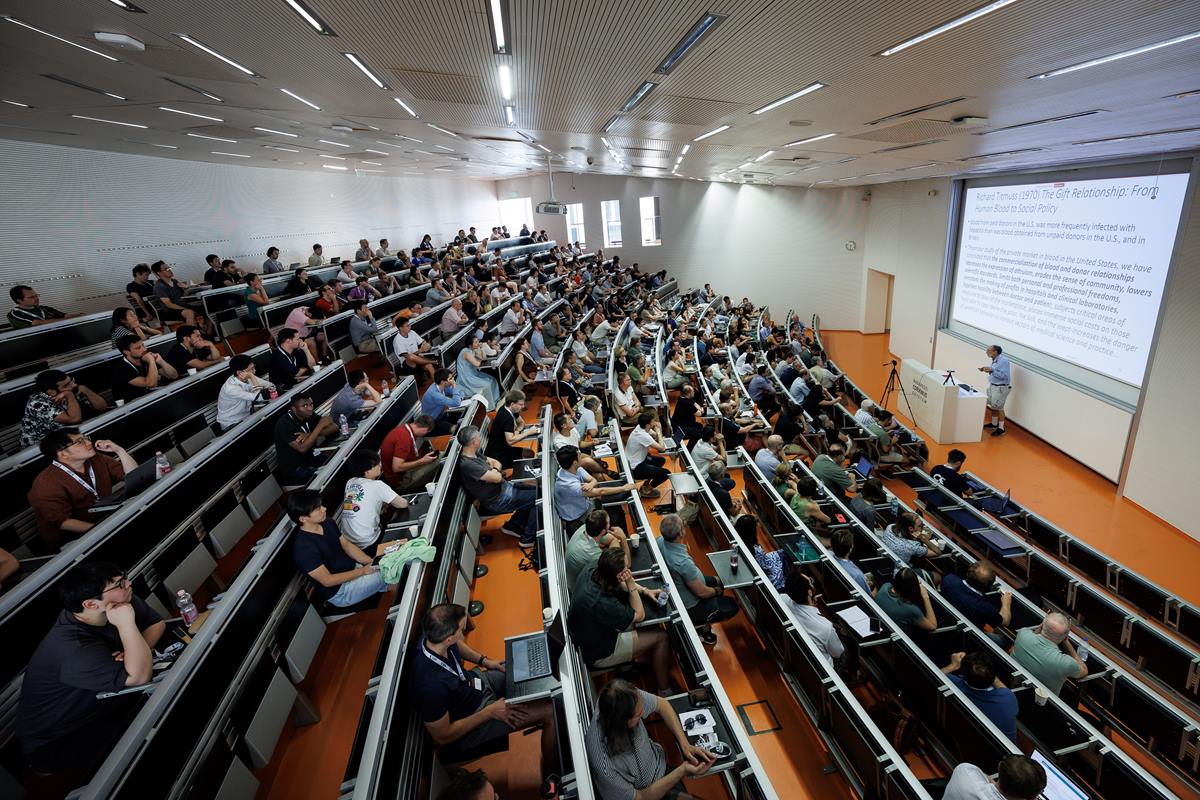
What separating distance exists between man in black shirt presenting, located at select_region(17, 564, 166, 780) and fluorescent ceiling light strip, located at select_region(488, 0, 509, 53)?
3.36 meters

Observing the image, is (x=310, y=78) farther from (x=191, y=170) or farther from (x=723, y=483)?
(x=191, y=170)

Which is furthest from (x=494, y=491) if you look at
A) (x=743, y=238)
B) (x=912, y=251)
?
(x=743, y=238)

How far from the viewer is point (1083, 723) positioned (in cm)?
313

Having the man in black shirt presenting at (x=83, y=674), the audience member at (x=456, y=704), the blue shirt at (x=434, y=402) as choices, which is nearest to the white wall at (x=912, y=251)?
the blue shirt at (x=434, y=402)

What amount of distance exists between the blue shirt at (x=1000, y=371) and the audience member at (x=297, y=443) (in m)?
10.8

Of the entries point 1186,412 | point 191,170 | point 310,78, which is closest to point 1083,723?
point 1186,412

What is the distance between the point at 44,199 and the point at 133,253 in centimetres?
140

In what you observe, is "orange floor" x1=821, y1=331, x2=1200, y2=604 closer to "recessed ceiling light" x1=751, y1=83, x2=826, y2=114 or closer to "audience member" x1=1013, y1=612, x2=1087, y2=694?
"audience member" x1=1013, y1=612, x2=1087, y2=694

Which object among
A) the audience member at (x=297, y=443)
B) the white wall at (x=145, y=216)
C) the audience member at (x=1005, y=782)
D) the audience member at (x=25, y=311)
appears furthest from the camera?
the white wall at (x=145, y=216)

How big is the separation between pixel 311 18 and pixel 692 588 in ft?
14.5

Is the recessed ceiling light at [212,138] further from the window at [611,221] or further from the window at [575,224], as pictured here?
the window at [611,221]

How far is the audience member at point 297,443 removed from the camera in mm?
4258

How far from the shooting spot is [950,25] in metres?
2.77

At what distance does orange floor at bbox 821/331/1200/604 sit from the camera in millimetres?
6054
